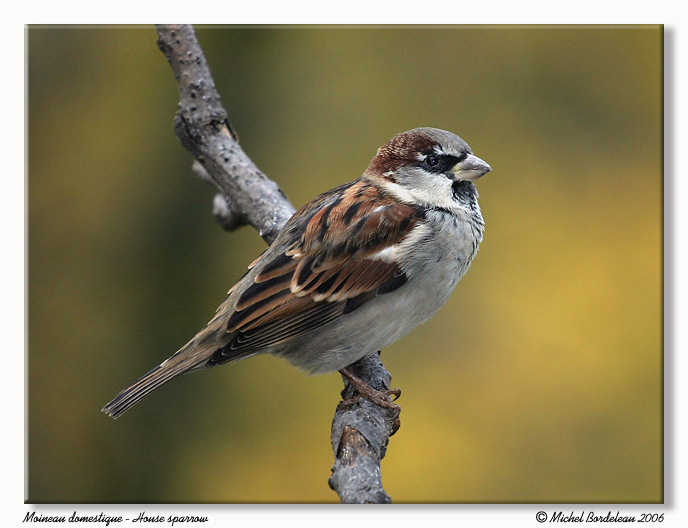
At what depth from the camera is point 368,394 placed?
2.76 m

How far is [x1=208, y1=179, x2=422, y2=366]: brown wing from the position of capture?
8.73 ft

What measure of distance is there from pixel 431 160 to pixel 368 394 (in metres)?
1.03

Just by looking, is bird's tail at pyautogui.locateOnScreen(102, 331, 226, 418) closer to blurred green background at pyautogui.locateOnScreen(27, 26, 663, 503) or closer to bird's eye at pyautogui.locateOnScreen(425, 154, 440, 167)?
blurred green background at pyautogui.locateOnScreen(27, 26, 663, 503)

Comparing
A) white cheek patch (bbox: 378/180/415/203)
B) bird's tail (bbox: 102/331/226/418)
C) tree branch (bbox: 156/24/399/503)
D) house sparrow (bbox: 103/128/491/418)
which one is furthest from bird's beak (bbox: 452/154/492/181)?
bird's tail (bbox: 102/331/226/418)

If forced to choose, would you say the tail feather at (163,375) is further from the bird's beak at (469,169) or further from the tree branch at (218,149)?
the bird's beak at (469,169)

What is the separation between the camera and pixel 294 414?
4.43 metres

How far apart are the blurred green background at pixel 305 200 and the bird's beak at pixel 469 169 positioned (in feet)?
3.18

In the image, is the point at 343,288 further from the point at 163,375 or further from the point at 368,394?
the point at 163,375

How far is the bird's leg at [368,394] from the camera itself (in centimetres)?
271

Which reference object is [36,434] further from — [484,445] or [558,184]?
[558,184]

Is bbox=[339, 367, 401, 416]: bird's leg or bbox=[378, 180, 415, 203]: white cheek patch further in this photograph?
bbox=[378, 180, 415, 203]: white cheek patch

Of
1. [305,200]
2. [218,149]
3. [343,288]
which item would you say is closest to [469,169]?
[343,288]
